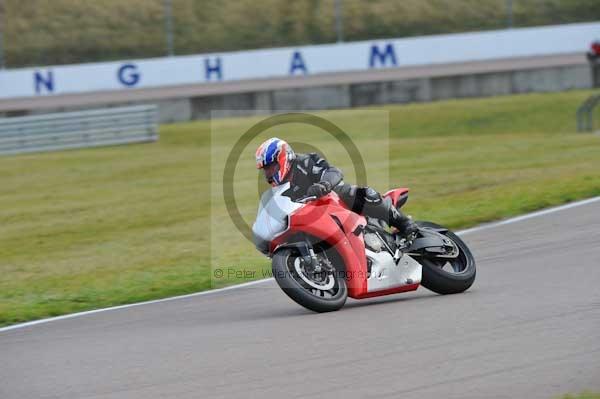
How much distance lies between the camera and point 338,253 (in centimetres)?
780

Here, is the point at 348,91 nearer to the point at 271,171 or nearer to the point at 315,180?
the point at 315,180

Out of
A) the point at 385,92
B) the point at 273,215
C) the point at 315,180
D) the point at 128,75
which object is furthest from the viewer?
the point at 128,75

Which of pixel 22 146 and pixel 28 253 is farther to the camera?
pixel 22 146

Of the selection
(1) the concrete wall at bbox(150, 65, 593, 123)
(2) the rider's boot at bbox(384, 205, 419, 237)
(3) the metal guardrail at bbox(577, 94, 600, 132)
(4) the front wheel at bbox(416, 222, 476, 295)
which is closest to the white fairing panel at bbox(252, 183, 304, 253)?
(2) the rider's boot at bbox(384, 205, 419, 237)

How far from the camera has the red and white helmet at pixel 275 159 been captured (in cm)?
766

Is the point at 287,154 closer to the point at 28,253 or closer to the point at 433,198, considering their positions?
the point at 28,253

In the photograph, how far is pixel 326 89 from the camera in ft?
93.4

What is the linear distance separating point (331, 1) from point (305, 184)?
27.0 m

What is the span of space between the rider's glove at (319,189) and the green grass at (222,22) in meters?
24.2

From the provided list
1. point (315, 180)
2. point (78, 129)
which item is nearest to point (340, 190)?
point (315, 180)

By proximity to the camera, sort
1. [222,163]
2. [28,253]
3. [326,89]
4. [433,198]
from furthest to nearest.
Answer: [326,89]
[222,163]
[433,198]
[28,253]

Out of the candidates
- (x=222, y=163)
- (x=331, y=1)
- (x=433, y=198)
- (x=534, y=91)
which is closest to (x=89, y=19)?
(x=331, y=1)

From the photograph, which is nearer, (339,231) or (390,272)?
(339,231)

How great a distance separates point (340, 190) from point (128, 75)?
23.0 meters
